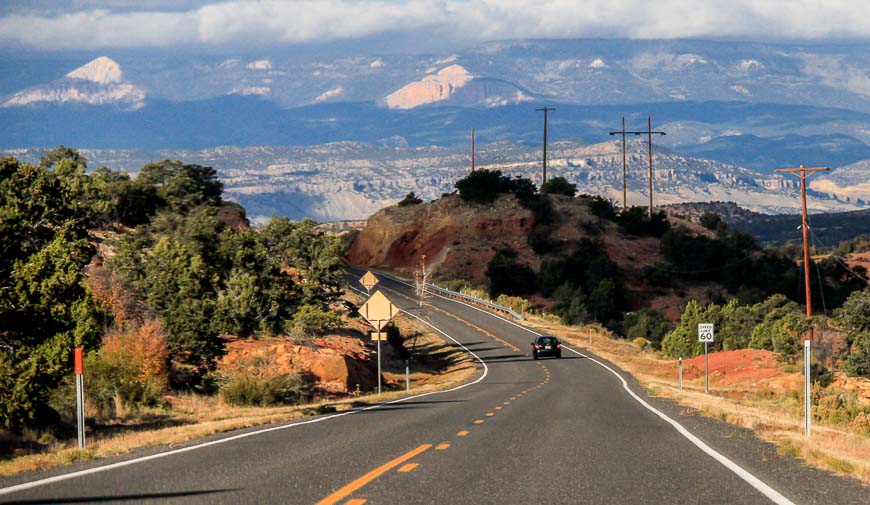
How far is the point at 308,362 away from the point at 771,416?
63.1ft

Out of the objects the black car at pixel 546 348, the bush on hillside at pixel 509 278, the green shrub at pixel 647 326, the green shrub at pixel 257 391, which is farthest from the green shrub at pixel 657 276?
the green shrub at pixel 257 391

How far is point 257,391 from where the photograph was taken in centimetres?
2844

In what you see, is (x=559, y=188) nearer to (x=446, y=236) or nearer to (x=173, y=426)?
(x=446, y=236)

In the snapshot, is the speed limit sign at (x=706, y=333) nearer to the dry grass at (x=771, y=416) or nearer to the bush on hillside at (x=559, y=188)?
the dry grass at (x=771, y=416)

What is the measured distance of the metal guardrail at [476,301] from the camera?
7893cm

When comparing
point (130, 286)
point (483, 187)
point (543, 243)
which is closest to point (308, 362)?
point (130, 286)

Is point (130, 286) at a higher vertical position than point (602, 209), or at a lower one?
lower

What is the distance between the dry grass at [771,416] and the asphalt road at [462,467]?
0.39 meters

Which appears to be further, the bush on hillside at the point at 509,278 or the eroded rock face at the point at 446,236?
the eroded rock face at the point at 446,236

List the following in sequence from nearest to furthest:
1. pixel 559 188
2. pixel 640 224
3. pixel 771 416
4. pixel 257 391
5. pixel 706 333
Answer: pixel 771 416 → pixel 257 391 → pixel 706 333 → pixel 640 224 → pixel 559 188

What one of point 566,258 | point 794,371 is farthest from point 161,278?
point 566,258

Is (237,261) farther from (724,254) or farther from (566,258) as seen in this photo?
(724,254)

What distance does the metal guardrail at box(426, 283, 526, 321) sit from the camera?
259 ft

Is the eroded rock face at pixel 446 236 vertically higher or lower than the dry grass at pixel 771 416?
higher
